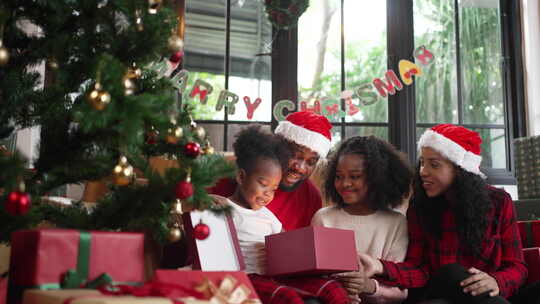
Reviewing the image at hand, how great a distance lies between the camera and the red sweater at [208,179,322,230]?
2.27 m

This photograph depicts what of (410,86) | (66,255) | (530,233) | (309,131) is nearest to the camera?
Result: (66,255)

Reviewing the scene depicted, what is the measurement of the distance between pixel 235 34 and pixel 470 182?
7.34 ft

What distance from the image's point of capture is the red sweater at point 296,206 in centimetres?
227

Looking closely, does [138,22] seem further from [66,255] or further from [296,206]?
[296,206]

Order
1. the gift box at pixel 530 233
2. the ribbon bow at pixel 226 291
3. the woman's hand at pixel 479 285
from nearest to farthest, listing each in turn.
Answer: the ribbon bow at pixel 226 291
the woman's hand at pixel 479 285
the gift box at pixel 530 233

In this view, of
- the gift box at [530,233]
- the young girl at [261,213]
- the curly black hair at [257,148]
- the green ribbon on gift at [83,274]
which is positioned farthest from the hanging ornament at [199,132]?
the gift box at [530,233]

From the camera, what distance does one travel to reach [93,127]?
1.10 meters

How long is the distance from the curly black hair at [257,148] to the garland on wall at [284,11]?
5.54 feet

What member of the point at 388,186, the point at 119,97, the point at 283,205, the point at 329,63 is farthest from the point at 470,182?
the point at 329,63

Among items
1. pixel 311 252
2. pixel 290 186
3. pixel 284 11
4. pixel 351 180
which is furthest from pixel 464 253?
pixel 284 11

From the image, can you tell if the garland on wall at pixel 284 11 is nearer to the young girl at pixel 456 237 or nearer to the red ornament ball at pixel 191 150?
the young girl at pixel 456 237

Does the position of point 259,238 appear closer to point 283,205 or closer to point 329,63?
point 283,205

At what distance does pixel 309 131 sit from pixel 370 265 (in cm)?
67

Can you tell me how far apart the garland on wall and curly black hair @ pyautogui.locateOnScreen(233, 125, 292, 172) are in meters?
1.69
